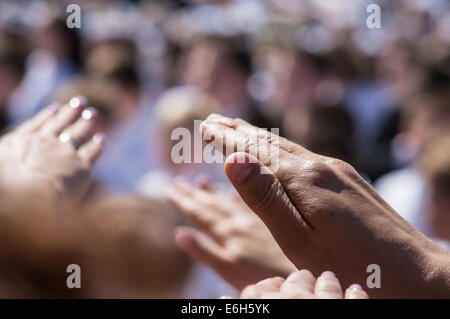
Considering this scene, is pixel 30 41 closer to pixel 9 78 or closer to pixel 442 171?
pixel 9 78

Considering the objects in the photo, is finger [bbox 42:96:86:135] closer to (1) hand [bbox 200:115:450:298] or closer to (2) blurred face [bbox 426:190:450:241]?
(1) hand [bbox 200:115:450:298]

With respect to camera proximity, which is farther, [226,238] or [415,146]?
[415,146]

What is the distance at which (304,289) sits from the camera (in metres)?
1.04

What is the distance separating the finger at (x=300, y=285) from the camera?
40.4 inches

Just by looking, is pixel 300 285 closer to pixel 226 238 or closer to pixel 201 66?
pixel 226 238

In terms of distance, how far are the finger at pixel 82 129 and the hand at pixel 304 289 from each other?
665 mm

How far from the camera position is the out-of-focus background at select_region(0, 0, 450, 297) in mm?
3098

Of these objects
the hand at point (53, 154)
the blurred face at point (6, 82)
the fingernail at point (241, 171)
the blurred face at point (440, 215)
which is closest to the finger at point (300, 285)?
the fingernail at point (241, 171)

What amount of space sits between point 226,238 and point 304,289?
0.72m

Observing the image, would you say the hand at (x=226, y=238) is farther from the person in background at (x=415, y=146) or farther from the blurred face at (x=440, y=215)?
the blurred face at (x=440, y=215)

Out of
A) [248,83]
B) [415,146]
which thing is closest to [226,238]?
[415,146]

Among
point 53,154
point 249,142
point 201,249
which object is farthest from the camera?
point 201,249

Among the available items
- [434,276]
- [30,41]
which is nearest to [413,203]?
[434,276]
